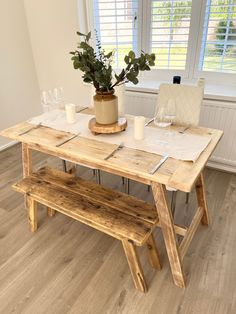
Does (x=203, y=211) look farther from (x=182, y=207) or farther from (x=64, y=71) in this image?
(x=64, y=71)

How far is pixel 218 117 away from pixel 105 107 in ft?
4.05

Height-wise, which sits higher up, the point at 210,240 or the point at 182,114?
the point at 182,114

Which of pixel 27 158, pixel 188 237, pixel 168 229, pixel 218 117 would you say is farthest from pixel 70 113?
pixel 218 117

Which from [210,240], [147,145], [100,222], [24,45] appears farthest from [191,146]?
[24,45]

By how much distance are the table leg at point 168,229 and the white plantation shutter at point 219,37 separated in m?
1.75

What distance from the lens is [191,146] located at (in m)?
1.40

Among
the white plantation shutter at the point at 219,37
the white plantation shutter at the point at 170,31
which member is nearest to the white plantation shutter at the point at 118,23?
the white plantation shutter at the point at 170,31

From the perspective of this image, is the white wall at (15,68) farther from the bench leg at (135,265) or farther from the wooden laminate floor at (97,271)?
the bench leg at (135,265)

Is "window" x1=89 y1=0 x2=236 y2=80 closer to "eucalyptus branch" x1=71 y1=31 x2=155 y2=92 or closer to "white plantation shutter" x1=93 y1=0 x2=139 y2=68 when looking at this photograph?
"white plantation shutter" x1=93 y1=0 x2=139 y2=68

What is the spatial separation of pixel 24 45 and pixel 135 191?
2.32 meters

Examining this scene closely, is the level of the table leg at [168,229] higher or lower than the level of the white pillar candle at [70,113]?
lower

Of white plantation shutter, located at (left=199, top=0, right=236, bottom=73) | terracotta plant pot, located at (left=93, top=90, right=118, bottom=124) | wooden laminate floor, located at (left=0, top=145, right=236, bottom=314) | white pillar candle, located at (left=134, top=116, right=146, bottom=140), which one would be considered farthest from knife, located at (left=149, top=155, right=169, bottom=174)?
white plantation shutter, located at (left=199, top=0, right=236, bottom=73)

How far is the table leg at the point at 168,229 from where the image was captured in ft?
4.05

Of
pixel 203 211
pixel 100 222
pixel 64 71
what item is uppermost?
pixel 64 71
